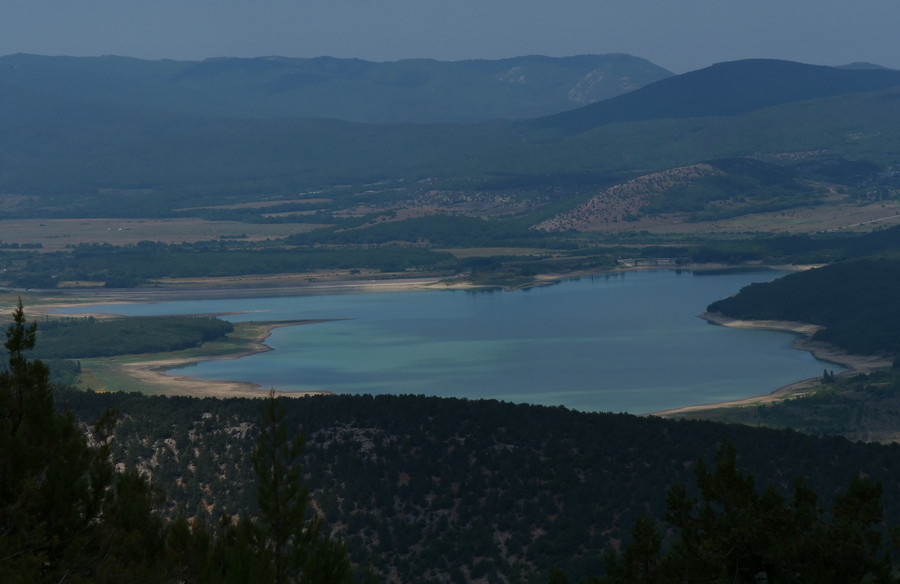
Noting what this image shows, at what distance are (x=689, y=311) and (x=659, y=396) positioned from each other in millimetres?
40594

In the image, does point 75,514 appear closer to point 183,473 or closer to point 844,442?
point 183,473

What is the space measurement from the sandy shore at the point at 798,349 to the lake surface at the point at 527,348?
1.30 m

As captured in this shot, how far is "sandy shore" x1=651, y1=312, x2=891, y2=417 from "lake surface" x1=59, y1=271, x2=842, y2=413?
130cm

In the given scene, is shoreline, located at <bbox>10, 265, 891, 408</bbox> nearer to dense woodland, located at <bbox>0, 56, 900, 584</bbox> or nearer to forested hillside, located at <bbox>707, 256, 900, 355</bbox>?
forested hillside, located at <bbox>707, 256, 900, 355</bbox>

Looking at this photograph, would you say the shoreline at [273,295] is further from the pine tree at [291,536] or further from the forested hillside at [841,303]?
the pine tree at [291,536]

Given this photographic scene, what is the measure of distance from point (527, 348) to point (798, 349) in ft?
57.8

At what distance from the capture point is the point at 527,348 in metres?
94.5

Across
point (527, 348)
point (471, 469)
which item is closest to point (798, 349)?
point (527, 348)

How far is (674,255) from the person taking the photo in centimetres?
15688

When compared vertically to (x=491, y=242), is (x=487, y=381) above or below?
below

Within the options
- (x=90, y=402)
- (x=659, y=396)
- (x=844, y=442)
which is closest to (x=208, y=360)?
(x=659, y=396)

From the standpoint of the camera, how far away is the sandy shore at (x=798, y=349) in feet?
226

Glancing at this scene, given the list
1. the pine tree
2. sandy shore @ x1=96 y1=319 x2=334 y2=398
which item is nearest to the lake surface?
sandy shore @ x1=96 y1=319 x2=334 y2=398

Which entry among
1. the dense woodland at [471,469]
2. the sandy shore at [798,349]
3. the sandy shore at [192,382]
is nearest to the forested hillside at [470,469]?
the dense woodland at [471,469]
